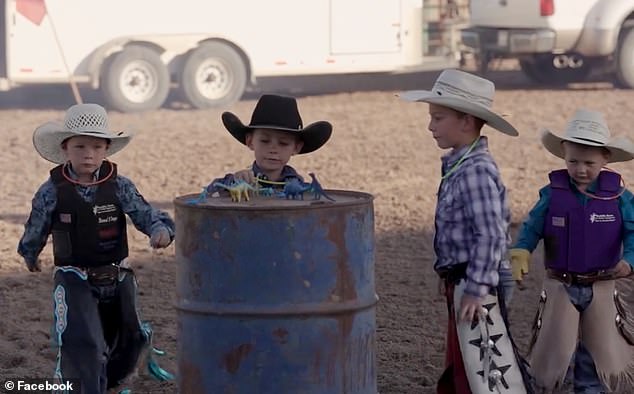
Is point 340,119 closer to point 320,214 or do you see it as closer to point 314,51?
point 314,51

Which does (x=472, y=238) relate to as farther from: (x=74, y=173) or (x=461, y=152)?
(x=74, y=173)

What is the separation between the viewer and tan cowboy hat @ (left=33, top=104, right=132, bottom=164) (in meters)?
5.30

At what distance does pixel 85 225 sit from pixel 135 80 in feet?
37.1

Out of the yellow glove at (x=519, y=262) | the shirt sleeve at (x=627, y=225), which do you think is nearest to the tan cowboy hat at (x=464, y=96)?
the yellow glove at (x=519, y=262)

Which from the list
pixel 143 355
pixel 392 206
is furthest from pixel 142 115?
pixel 143 355

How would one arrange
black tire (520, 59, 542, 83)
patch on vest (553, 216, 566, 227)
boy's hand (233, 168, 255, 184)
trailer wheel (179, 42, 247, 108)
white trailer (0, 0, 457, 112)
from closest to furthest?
boy's hand (233, 168, 255, 184) → patch on vest (553, 216, 566, 227) → white trailer (0, 0, 457, 112) → trailer wheel (179, 42, 247, 108) → black tire (520, 59, 542, 83)

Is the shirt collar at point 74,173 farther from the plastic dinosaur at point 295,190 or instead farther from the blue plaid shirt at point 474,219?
the blue plaid shirt at point 474,219

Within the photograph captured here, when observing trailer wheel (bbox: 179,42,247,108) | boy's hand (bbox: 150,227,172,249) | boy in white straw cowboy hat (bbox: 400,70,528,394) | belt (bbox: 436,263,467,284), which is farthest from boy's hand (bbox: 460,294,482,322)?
trailer wheel (bbox: 179,42,247,108)

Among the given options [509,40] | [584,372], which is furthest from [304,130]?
[509,40]

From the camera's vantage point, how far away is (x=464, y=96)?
4.98m

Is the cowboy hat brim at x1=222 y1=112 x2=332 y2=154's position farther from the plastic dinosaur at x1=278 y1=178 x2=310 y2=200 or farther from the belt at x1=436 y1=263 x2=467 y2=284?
the belt at x1=436 y1=263 x2=467 y2=284

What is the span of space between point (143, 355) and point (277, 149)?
3.52 ft

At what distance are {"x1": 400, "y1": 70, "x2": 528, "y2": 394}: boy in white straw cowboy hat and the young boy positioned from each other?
3.80 feet

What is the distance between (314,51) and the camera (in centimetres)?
1741
